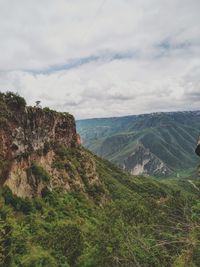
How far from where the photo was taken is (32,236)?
224 ft

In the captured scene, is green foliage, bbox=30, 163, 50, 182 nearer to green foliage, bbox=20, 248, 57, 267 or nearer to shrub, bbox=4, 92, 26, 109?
shrub, bbox=4, 92, 26, 109

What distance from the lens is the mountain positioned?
43.1 meters

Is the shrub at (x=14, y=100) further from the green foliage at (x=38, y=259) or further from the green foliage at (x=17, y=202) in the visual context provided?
the green foliage at (x=38, y=259)

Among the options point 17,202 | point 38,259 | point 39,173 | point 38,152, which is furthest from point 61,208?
point 38,259

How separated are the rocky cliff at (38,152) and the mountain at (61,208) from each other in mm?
227

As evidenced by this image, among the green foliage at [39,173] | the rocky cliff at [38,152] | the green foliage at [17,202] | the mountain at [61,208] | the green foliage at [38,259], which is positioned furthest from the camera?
the green foliage at [39,173]

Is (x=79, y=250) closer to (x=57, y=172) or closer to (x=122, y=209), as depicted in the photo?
(x=122, y=209)

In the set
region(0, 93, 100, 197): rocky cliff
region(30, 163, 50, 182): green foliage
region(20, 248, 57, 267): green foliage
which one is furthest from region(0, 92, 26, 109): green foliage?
region(20, 248, 57, 267): green foliage

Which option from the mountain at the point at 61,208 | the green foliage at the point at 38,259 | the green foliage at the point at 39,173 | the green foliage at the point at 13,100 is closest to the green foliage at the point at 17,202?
the mountain at the point at 61,208

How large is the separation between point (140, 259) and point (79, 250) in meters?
22.0

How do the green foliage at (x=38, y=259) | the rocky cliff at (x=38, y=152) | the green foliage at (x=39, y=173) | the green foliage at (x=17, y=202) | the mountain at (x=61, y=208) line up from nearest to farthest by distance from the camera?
the mountain at (x=61, y=208)
the green foliage at (x=38, y=259)
the green foliage at (x=17, y=202)
the rocky cliff at (x=38, y=152)
the green foliage at (x=39, y=173)

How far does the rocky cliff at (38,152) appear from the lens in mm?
84312

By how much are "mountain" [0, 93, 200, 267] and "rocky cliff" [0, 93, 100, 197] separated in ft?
0.75

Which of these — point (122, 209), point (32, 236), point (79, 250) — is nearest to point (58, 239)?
point (79, 250)
